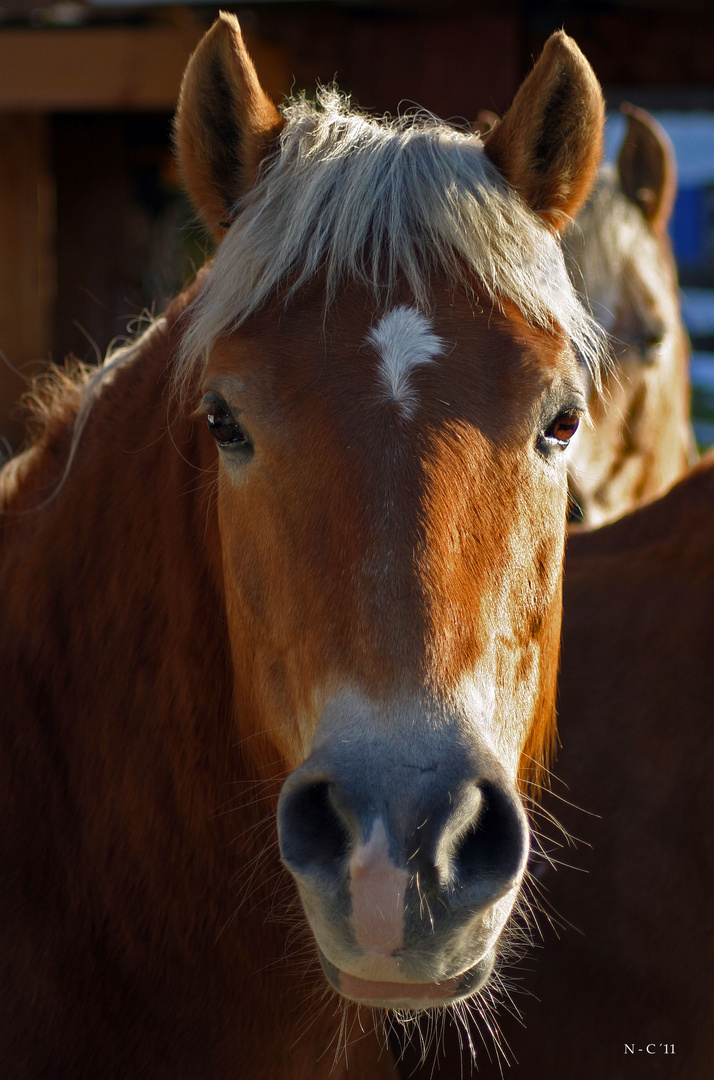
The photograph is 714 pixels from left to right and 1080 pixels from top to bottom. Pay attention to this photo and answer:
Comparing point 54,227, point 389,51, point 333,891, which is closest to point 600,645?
point 333,891

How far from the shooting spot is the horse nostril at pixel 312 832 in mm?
1363

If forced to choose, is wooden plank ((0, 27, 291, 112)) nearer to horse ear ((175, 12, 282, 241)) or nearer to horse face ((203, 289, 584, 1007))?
horse ear ((175, 12, 282, 241))

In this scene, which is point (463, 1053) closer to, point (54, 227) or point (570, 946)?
point (570, 946)

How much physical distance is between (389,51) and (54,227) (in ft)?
14.4

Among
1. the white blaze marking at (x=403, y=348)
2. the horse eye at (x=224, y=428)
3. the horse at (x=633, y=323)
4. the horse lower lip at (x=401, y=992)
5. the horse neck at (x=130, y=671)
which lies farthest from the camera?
the horse at (x=633, y=323)

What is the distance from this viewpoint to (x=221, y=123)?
1.89 meters

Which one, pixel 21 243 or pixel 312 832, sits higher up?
pixel 312 832

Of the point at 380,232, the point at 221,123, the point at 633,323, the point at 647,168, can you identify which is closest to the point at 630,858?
the point at 380,232

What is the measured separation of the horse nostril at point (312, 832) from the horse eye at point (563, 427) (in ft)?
2.54

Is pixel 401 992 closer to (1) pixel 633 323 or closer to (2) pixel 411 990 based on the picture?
(2) pixel 411 990

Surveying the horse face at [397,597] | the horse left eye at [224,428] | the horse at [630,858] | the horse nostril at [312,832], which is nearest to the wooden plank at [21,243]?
the horse at [630,858]

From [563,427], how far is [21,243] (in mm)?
6546

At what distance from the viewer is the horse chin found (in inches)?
55.6

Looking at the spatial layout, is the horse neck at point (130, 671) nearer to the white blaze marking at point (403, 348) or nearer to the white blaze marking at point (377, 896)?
the white blaze marking at point (403, 348)
